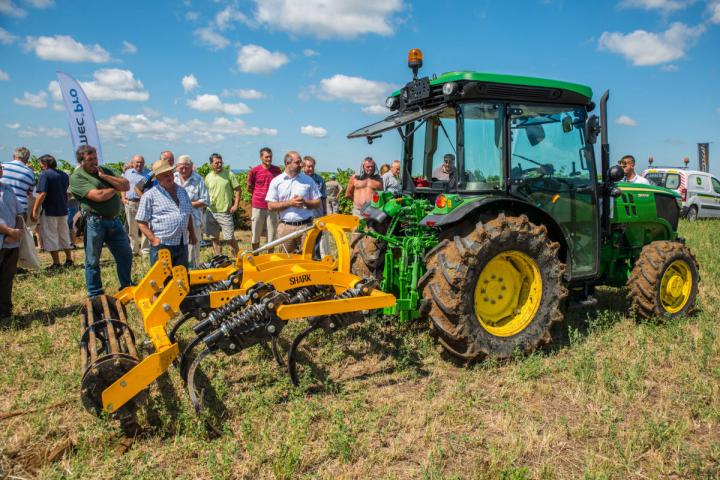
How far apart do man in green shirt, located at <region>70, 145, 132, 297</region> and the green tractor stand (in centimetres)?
259

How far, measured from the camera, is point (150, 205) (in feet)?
17.1

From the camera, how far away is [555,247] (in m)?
4.25

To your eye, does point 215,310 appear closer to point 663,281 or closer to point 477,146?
Result: point 477,146

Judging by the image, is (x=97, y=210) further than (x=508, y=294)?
Yes

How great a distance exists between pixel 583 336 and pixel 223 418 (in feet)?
10.8

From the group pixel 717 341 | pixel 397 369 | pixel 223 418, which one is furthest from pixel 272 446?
pixel 717 341

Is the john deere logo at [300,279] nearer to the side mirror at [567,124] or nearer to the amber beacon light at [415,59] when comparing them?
the amber beacon light at [415,59]

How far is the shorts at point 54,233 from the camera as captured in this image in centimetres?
834

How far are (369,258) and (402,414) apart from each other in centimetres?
173

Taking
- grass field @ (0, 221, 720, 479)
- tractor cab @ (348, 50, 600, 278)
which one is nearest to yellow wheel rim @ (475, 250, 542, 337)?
grass field @ (0, 221, 720, 479)

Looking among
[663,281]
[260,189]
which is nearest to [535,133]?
[663,281]

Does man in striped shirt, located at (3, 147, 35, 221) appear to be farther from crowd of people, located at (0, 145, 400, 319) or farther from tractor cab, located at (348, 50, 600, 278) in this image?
tractor cab, located at (348, 50, 600, 278)

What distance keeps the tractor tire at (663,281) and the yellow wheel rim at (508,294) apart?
4.36 ft

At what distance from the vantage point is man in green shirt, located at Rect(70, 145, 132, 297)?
5.37 m
